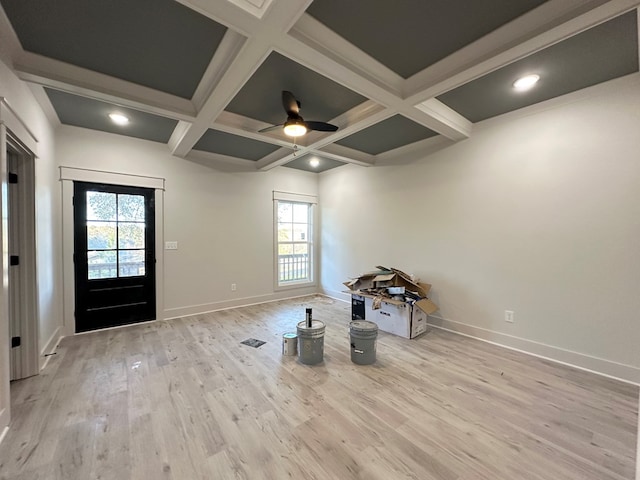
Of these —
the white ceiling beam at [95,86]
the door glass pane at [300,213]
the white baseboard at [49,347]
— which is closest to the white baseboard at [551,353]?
the door glass pane at [300,213]

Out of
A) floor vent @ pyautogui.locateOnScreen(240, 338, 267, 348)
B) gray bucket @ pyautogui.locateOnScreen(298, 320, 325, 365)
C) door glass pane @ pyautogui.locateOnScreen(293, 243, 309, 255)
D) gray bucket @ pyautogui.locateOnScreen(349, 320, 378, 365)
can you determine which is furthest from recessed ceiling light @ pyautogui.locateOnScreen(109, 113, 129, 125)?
gray bucket @ pyautogui.locateOnScreen(349, 320, 378, 365)

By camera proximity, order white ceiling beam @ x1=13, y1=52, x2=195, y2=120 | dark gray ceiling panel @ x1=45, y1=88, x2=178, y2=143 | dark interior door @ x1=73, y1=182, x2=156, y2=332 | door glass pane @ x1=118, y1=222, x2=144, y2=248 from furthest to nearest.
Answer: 1. door glass pane @ x1=118, y1=222, x2=144, y2=248
2. dark interior door @ x1=73, y1=182, x2=156, y2=332
3. dark gray ceiling panel @ x1=45, y1=88, x2=178, y2=143
4. white ceiling beam @ x1=13, y1=52, x2=195, y2=120

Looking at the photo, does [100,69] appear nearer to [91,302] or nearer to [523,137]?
[91,302]

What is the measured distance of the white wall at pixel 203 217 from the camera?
3768 mm

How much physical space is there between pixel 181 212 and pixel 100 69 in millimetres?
2321

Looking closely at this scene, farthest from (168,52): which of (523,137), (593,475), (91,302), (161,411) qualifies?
(593,475)

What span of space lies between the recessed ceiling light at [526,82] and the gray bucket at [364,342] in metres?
2.77

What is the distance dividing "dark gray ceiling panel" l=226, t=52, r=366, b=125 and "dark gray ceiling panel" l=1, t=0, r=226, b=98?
46 cm

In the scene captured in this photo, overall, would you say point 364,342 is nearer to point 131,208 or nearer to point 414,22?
point 414,22

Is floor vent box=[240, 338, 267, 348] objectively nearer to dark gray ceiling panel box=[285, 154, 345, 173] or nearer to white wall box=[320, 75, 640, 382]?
white wall box=[320, 75, 640, 382]

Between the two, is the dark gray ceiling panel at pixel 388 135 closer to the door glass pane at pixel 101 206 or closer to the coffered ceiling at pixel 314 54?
the coffered ceiling at pixel 314 54

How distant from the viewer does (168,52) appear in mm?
2146

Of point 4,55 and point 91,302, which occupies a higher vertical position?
point 4,55

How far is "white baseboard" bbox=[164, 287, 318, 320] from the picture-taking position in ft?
14.1
